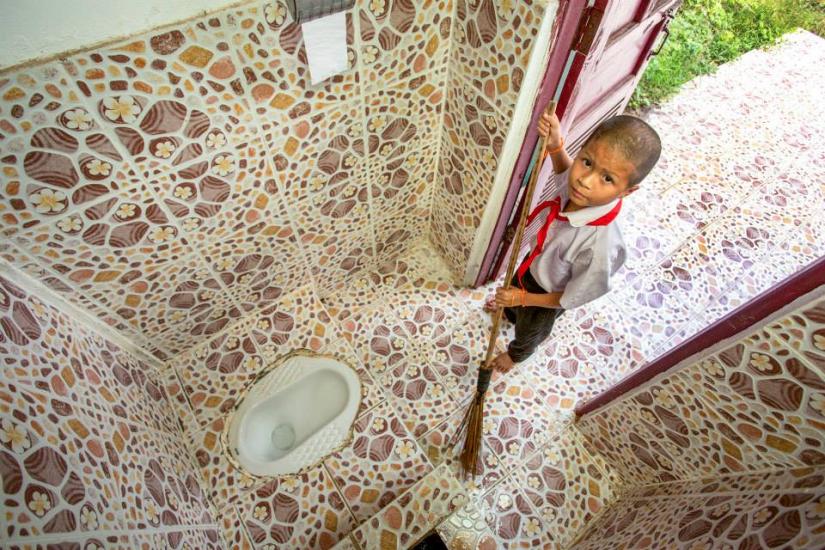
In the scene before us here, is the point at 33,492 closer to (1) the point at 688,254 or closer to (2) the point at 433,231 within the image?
(2) the point at 433,231

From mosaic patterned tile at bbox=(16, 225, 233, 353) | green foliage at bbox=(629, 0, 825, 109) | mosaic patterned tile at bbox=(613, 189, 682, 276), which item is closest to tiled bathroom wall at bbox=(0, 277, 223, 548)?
mosaic patterned tile at bbox=(16, 225, 233, 353)

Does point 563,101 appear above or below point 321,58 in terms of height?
below

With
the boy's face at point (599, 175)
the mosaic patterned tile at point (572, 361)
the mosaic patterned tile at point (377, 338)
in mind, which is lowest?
the mosaic patterned tile at point (572, 361)

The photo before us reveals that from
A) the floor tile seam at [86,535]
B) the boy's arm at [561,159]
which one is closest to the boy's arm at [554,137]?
the boy's arm at [561,159]

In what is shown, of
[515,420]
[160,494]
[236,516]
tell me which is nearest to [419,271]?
[515,420]

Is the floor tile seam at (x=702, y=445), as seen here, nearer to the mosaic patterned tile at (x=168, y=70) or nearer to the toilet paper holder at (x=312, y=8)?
the toilet paper holder at (x=312, y=8)

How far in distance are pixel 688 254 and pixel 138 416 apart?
8.61ft

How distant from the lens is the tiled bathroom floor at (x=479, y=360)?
1425 millimetres

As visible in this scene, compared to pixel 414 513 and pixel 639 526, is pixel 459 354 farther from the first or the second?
pixel 639 526

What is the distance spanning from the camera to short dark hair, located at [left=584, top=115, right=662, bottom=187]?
2.93 ft

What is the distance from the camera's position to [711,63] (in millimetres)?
3303

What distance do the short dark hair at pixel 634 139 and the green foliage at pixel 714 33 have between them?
244 centimetres

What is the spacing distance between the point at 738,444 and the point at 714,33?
3920 millimetres

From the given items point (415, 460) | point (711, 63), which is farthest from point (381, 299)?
point (711, 63)
